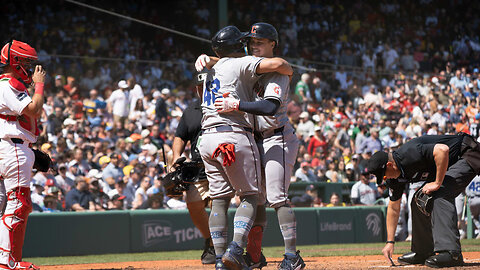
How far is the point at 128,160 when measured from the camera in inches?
608

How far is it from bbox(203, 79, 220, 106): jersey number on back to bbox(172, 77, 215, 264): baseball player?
1.92 metres

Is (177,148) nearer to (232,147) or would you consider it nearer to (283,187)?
(283,187)

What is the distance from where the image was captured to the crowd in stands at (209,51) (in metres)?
14.7

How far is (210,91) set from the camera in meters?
6.24

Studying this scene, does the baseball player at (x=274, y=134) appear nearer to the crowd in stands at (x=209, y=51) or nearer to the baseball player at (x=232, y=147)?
the baseball player at (x=232, y=147)

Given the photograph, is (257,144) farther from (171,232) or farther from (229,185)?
(171,232)

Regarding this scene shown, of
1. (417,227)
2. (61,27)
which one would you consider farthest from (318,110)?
(417,227)

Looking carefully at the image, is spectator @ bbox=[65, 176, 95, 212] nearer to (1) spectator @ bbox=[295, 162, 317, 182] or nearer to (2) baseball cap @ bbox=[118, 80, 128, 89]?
(1) spectator @ bbox=[295, 162, 317, 182]

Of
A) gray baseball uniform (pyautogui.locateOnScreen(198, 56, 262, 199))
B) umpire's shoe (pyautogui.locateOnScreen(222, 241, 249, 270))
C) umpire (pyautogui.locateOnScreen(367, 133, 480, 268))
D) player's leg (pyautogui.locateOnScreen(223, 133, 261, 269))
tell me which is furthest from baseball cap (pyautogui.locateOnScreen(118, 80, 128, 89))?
umpire's shoe (pyautogui.locateOnScreen(222, 241, 249, 270))

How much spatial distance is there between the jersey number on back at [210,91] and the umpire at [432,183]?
167 cm

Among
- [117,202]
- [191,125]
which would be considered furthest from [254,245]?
[117,202]

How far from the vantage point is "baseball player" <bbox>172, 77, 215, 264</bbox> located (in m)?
8.21

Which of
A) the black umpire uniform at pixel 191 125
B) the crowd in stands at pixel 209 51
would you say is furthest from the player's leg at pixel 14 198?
the crowd in stands at pixel 209 51

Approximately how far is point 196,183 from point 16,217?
2271mm
